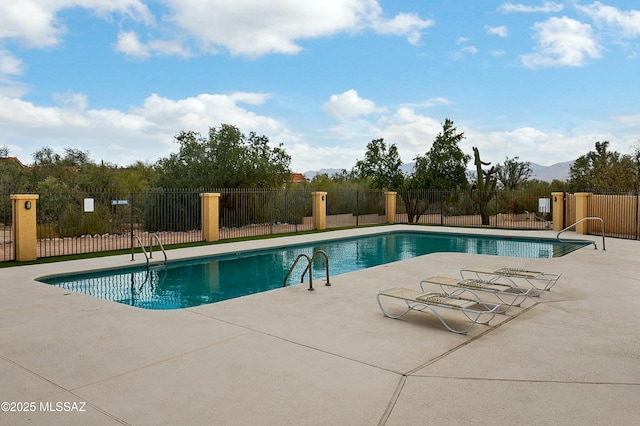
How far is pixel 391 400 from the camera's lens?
3928 millimetres

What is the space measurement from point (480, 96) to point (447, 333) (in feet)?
68.8

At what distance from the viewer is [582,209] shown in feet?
62.6

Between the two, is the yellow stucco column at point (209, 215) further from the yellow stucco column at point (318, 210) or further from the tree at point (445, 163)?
the tree at point (445, 163)

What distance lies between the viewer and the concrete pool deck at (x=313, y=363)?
3.73 metres

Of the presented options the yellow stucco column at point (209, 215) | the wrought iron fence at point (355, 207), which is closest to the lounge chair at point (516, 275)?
the yellow stucco column at point (209, 215)

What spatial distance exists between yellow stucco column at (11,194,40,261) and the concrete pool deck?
4.34 metres

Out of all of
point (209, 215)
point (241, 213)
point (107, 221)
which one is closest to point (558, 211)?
point (241, 213)

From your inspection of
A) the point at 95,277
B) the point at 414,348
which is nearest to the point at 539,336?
the point at 414,348

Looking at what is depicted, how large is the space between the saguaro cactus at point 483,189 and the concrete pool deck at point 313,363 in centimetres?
1756

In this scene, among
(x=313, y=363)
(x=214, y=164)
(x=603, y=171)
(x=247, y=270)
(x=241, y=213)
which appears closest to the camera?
(x=313, y=363)

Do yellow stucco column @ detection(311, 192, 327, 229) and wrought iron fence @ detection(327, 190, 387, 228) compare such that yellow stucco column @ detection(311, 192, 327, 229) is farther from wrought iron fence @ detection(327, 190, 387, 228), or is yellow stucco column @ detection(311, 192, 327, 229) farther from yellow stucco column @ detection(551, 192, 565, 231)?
yellow stucco column @ detection(551, 192, 565, 231)

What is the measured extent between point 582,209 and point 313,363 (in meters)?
17.8

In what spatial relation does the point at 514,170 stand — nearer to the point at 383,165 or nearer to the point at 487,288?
the point at 383,165

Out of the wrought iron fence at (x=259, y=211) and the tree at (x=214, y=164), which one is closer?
the wrought iron fence at (x=259, y=211)
